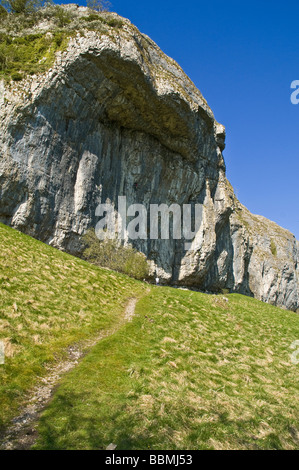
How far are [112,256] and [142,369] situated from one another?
33.5 m

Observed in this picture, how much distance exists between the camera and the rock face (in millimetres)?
36844

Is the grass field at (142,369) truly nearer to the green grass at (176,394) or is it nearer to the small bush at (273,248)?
the green grass at (176,394)

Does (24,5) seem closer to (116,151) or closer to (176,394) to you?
(116,151)

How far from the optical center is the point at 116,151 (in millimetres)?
51938

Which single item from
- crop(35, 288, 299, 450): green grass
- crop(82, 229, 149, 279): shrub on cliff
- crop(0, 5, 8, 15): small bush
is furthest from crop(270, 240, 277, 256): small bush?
crop(0, 5, 8, 15): small bush

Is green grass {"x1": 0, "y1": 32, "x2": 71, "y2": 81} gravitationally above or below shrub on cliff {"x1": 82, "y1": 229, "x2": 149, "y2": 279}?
above

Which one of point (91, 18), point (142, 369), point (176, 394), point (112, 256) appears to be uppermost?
point (91, 18)

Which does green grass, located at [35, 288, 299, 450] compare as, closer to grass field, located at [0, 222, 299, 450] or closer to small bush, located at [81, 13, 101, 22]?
grass field, located at [0, 222, 299, 450]

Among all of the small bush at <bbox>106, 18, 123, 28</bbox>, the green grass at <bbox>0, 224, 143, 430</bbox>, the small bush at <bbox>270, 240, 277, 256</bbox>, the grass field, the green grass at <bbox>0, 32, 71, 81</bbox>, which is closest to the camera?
the grass field

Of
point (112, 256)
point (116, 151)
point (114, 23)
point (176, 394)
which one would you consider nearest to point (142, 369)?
point (176, 394)

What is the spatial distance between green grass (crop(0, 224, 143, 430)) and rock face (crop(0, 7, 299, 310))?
53.2 ft

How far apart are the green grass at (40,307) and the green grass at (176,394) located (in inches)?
50.0

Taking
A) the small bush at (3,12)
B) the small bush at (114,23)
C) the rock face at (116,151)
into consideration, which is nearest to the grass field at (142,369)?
the rock face at (116,151)

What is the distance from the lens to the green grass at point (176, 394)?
24.9 feet
